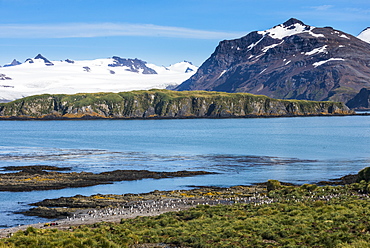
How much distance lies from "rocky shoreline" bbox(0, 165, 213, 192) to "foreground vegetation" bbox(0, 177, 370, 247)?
2921cm

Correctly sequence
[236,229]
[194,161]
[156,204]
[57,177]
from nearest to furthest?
[236,229], [156,204], [57,177], [194,161]

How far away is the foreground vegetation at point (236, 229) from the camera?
1163 inches

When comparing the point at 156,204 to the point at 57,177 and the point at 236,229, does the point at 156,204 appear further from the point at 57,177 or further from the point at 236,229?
the point at 57,177

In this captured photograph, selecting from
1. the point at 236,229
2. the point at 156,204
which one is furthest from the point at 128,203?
the point at 236,229

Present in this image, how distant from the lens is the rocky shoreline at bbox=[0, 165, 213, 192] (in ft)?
217

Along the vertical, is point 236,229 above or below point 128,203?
above

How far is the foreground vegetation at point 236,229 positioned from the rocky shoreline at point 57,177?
95.8ft

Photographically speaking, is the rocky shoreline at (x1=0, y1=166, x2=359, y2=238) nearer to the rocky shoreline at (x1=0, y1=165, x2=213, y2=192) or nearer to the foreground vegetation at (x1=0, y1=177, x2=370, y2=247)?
the foreground vegetation at (x1=0, y1=177, x2=370, y2=247)

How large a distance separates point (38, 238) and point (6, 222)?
1609 cm

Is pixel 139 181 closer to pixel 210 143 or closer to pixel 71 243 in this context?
pixel 71 243

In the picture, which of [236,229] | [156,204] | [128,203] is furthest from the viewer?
[128,203]

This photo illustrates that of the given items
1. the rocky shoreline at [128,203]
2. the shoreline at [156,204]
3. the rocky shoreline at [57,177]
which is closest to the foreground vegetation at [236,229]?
the shoreline at [156,204]

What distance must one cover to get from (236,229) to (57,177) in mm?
45753

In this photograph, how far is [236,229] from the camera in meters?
34.1
